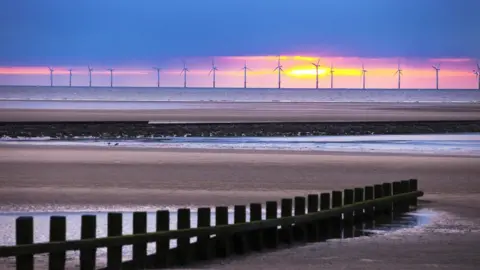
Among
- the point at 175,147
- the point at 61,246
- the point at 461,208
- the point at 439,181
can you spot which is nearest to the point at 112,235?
the point at 61,246

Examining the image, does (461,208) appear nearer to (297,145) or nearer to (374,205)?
(374,205)

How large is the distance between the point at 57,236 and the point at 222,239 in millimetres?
2884

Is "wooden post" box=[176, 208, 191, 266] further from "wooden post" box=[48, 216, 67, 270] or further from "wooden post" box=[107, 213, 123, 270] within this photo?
"wooden post" box=[48, 216, 67, 270]

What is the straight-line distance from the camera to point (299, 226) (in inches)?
616

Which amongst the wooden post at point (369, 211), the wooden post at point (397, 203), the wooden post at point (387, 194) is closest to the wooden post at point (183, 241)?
the wooden post at point (369, 211)

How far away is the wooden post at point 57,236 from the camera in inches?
452

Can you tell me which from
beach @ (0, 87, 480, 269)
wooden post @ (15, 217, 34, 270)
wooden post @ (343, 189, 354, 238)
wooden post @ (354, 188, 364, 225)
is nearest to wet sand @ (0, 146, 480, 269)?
beach @ (0, 87, 480, 269)

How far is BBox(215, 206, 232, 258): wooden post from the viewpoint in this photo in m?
13.8

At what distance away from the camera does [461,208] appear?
2128cm

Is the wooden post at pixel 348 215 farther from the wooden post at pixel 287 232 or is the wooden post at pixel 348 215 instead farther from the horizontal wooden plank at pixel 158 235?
the wooden post at pixel 287 232

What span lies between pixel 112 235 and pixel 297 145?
115ft

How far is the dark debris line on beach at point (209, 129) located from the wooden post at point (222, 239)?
39.4 metres

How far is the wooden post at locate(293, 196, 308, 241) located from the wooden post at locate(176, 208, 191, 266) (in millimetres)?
2553

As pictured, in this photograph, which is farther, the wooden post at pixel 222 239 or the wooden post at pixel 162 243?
the wooden post at pixel 222 239
